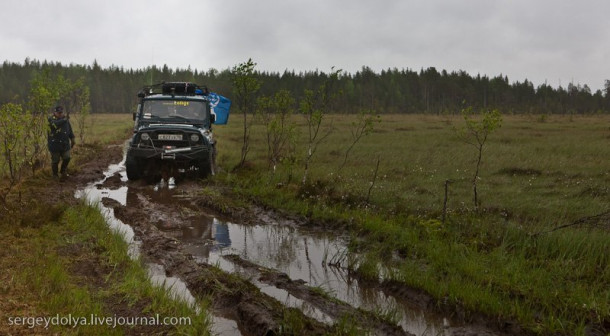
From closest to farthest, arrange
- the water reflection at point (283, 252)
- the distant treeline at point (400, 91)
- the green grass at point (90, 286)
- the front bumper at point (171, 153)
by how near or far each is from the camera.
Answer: the green grass at point (90, 286), the water reflection at point (283, 252), the front bumper at point (171, 153), the distant treeline at point (400, 91)

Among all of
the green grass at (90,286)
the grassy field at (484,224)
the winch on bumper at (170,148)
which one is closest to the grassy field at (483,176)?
the grassy field at (484,224)

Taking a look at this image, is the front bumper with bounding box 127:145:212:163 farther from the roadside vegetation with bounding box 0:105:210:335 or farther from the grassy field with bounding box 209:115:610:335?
the roadside vegetation with bounding box 0:105:210:335

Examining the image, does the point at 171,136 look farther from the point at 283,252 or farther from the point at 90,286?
the point at 90,286

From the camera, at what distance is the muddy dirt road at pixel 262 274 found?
4648 millimetres

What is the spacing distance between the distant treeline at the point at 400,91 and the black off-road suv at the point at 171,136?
2622 inches

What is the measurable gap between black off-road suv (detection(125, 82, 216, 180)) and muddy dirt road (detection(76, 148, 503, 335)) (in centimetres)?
196

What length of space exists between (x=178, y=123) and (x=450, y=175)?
8141 millimetres

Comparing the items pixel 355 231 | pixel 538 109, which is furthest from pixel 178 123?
pixel 538 109

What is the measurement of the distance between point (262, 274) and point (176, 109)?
344 inches

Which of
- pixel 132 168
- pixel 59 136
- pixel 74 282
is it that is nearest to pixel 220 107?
pixel 132 168

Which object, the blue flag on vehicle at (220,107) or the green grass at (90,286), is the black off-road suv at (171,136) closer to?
the blue flag on vehicle at (220,107)

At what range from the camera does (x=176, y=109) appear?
44.2 feet

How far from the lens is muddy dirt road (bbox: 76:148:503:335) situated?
15.3ft

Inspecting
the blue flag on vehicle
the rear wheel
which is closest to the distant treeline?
the blue flag on vehicle
